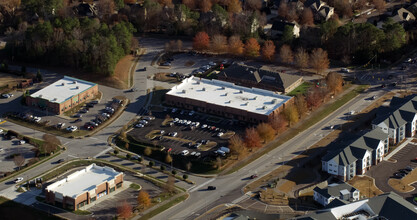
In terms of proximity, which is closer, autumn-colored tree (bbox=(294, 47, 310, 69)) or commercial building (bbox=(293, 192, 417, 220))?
commercial building (bbox=(293, 192, 417, 220))

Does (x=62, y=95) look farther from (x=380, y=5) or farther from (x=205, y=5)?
(x=380, y=5)

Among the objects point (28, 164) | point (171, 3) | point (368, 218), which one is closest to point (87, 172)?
point (28, 164)

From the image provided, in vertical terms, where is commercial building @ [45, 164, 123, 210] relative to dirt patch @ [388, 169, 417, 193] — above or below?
below

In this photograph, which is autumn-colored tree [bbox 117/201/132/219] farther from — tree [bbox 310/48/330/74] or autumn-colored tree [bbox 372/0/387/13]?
autumn-colored tree [bbox 372/0/387/13]

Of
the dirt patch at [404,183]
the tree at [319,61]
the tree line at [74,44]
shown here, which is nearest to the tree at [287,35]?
the tree at [319,61]

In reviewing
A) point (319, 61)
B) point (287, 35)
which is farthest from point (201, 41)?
point (319, 61)

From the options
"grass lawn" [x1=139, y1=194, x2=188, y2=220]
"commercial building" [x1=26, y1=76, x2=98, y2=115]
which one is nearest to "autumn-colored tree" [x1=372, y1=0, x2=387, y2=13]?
"commercial building" [x1=26, y1=76, x2=98, y2=115]

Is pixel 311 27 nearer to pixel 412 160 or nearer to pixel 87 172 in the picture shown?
pixel 412 160
